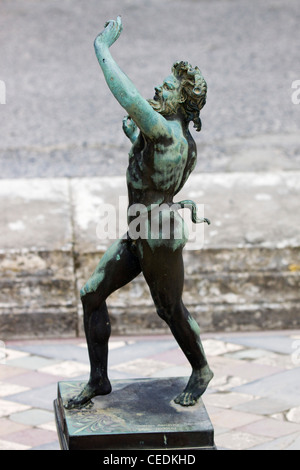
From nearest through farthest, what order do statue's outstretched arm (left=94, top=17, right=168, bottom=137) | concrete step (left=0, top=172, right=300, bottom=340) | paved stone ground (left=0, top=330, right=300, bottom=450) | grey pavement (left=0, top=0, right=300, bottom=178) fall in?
statue's outstretched arm (left=94, top=17, right=168, bottom=137) → paved stone ground (left=0, top=330, right=300, bottom=450) → concrete step (left=0, top=172, right=300, bottom=340) → grey pavement (left=0, top=0, right=300, bottom=178)

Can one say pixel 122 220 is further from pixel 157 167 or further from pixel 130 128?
pixel 157 167

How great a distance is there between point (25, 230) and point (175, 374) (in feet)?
3.78

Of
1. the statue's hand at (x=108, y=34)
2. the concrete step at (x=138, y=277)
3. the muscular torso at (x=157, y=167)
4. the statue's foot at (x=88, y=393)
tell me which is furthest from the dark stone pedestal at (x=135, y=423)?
the concrete step at (x=138, y=277)

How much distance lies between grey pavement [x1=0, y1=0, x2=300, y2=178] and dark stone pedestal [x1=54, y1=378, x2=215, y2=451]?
2.82 m

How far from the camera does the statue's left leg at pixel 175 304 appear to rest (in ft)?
10.5

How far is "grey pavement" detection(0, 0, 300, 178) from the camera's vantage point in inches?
251

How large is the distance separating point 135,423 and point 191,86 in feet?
3.71

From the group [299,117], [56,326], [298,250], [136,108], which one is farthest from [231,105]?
[136,108]

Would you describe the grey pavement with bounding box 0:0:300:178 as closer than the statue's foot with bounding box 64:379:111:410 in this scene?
No

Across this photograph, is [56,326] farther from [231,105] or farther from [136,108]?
[231,105]

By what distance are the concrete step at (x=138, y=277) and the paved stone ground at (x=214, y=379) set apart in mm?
95

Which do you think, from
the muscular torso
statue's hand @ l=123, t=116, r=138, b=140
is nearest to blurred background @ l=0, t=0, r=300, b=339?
→ statue's hand @ l=123, t=116, r=138, b=140

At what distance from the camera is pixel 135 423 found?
318 cm

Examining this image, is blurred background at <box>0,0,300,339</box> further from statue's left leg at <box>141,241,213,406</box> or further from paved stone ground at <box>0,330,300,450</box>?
statue's left leg at <box>141,241,213,406</box>
